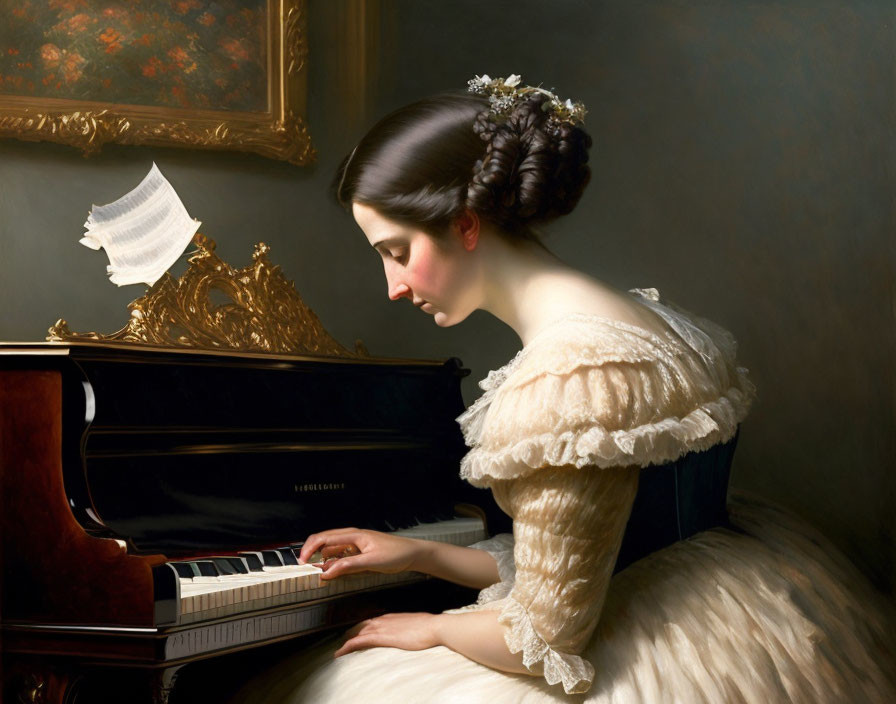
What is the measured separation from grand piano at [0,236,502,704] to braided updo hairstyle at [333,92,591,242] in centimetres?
69

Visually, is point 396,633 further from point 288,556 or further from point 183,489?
point 183,489

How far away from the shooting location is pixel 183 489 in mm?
2197

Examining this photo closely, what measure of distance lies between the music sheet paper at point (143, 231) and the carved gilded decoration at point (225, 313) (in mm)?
53

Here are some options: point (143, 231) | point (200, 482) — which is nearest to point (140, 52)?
point (143, 231)

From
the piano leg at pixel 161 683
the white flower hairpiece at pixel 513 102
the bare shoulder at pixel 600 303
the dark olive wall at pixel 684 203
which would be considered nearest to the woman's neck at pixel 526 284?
the bare shoulder at pixel 600 303

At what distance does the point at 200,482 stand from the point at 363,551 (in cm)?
47

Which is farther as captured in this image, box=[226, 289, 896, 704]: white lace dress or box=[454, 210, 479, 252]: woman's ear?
box=[454, 210, 479, 252]: woman's ear

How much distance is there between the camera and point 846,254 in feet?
10.6

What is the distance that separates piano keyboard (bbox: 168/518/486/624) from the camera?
1.84 meters

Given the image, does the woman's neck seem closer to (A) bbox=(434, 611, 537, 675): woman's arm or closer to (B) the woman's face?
(B) the woman's face

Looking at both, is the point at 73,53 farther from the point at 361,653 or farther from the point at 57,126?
the point at 361,653

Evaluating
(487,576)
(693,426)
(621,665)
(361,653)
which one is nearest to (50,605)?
(361,653)

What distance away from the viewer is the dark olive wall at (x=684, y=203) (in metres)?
3.14

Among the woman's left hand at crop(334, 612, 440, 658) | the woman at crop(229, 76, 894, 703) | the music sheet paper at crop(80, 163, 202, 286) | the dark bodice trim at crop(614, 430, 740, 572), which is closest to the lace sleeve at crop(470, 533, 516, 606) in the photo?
the woman at crop(229, 76, 894, 703)
